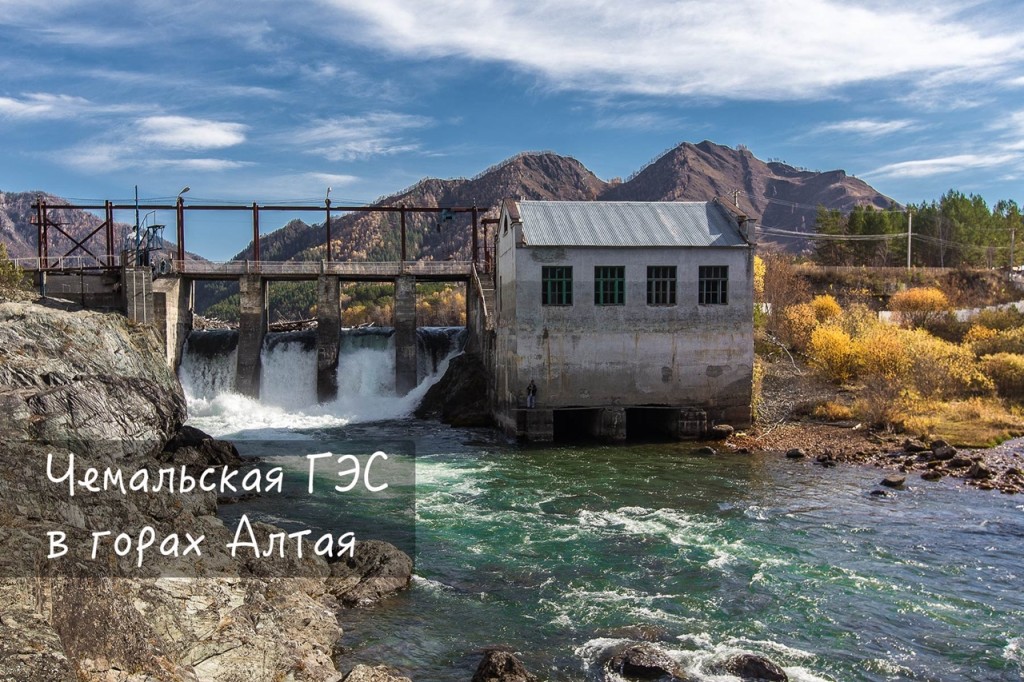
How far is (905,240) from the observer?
80312 millimetres

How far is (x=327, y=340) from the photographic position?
45.1m

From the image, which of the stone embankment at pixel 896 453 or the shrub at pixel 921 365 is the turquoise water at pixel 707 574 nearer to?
the stone embankment at pixel 896 453

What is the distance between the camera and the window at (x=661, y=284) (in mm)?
33812

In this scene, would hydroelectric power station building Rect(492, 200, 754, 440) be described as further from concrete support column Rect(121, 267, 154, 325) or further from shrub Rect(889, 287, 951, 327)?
shrub Rect(889, 287, 951, 327)

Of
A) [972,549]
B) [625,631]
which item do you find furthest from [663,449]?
[625,631]

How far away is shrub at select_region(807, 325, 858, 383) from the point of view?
3962 cm

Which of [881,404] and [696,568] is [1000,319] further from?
[696,568]

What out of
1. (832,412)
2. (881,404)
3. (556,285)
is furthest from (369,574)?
(832,412)

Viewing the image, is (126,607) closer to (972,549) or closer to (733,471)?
(972,549)

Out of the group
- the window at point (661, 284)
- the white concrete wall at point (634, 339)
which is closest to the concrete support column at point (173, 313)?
the white concrete wall at point (634, 339)

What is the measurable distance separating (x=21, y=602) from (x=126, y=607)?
1.69 meters

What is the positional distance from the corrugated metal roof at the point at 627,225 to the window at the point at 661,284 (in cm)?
101

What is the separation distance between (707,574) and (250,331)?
113 ft

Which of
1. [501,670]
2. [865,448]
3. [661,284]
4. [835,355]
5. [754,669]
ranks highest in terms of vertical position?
→ [661,284]
